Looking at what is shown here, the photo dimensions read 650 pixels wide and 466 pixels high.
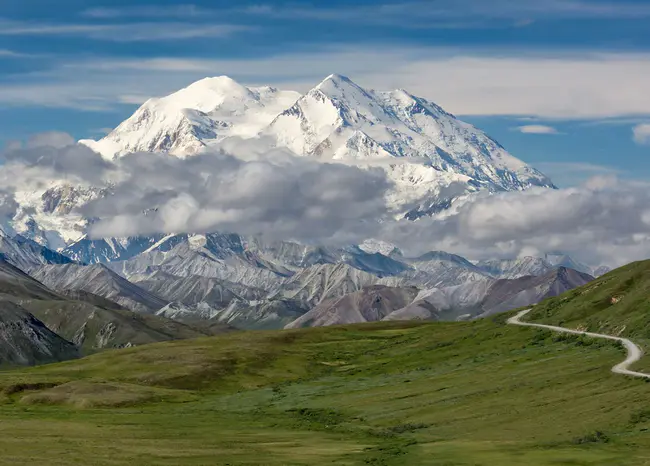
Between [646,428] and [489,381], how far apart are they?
224 feet

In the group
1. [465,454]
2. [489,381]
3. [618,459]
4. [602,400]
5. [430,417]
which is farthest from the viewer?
[489,381]

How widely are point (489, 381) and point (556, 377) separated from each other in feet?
63.1

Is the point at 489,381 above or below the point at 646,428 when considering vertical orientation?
below

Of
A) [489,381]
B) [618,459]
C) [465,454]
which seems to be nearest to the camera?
[618,459]

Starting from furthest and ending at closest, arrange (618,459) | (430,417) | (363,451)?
(430,417) < (363,451) < (618,459)

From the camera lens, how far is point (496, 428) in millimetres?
149625

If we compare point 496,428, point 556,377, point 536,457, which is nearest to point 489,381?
point 556,377

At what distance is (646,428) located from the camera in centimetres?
12838

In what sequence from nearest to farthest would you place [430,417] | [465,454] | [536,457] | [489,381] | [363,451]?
[536,457] → [465,454] → [363,451] → [430,417] → [489,381]

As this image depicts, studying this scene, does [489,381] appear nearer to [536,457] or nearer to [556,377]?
[556,377]

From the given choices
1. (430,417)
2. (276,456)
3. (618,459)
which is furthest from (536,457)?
(430,417)

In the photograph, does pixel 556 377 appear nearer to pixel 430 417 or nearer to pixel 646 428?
pixel 430 417

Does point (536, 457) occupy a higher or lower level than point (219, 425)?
higher

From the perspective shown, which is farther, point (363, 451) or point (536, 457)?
point (363, 451)
